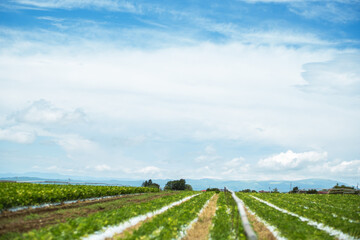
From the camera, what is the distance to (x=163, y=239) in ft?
30.0

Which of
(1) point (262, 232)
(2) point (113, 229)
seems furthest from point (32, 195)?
(1) point (262, 232)

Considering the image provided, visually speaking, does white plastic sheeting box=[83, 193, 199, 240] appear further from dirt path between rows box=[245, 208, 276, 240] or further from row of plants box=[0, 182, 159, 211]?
row of plants box=[0, 182, 159, 211]

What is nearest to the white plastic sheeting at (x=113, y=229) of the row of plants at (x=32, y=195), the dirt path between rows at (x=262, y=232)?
the dirt path between rows at (x=262, y=232)

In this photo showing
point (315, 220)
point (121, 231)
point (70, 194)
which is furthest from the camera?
point (70, 194)

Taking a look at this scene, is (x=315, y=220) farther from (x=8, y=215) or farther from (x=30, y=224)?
(x=8, y=215)

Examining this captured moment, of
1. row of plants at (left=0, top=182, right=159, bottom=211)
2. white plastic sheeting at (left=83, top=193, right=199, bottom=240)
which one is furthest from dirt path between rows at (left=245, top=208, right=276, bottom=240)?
row of plants at (left=0, top=182, right=159, bottom=211)

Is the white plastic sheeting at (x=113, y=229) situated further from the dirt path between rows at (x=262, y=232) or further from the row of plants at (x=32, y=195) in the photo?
the row of plants at (x=32, y=195)

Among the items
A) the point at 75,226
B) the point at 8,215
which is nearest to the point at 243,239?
the point at 75,226

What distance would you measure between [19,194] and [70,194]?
295 inches

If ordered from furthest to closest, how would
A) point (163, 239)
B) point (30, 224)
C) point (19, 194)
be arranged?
point (19, 194)
point (30, 224)
point (163, 239)

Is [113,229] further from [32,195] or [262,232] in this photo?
[32,195]

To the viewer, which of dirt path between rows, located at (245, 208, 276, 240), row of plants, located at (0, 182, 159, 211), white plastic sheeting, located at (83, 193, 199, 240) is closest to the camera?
white plastic sheeting, located at (83, 193, 199, 240)

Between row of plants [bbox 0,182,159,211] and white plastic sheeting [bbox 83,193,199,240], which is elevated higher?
row of plants [bbox 0,182,159,211]

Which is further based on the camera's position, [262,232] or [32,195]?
[32,195]
